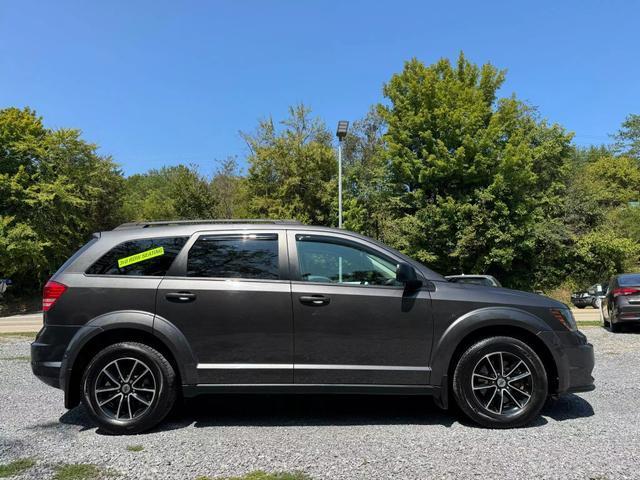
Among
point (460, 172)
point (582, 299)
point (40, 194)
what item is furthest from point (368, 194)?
point (40, 194)

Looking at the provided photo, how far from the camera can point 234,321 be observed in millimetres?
4496

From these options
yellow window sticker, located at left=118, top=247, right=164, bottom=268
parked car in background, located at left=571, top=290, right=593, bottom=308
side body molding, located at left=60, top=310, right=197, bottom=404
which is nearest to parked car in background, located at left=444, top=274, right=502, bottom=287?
side body molding, located at left=60, top=310, right=197, bottom=404

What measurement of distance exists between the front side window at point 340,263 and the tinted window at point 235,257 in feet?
0.92

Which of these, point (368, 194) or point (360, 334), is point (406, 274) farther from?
point (368, 194)

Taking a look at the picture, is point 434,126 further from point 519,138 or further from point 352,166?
point 352,166

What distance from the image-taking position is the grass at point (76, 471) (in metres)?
3.48

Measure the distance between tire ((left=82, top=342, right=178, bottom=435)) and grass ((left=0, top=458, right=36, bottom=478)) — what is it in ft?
2.27

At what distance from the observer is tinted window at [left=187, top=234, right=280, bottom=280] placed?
466 centimetres

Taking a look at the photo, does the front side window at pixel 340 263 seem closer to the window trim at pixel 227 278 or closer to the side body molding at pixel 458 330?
the window trim at pixel 227 278

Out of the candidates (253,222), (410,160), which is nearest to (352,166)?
(410,160)

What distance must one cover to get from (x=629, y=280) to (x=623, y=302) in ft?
2.97

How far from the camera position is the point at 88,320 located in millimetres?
4508

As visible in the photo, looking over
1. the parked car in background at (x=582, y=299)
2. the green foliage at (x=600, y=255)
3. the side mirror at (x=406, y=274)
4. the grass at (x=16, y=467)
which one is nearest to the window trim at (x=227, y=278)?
the side mirror at (x=406, y=274)

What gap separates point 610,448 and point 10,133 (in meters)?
32.4
